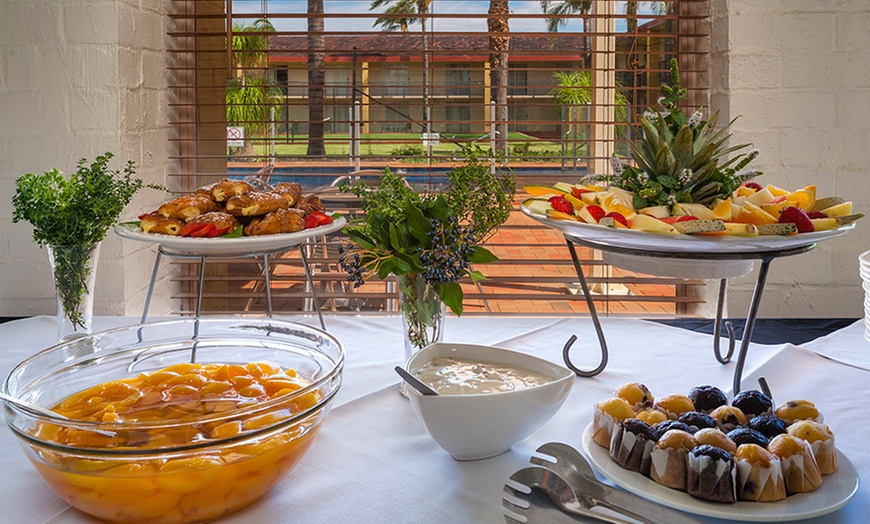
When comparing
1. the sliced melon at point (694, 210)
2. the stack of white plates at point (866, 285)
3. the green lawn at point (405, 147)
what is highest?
the green lawn at point (405, 147)

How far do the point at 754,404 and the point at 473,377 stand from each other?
30cm

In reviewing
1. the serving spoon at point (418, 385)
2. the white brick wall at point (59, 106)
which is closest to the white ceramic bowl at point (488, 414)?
the serving spoon at point (418, 385)

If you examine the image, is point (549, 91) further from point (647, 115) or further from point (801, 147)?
point (647, 115)

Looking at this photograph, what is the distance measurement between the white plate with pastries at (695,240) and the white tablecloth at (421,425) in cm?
23

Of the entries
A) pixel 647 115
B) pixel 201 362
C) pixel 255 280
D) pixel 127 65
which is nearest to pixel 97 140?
pixel 127 65

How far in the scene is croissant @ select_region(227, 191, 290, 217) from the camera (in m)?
1.26

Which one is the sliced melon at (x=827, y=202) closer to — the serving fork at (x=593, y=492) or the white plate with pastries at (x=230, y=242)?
the serving fork at (x=593, y=492)

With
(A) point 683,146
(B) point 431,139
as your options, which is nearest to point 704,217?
(A) point 683,146

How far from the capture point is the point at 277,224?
121 centimetres

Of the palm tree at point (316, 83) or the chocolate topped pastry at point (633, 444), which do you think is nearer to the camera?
the chocolate topped pastry at point (633, 444)

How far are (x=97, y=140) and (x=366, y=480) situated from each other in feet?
4.64

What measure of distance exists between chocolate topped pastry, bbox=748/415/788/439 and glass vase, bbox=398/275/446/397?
0.43 m

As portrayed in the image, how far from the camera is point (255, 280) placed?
2367mm

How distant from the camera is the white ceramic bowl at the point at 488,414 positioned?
30.9 inches
